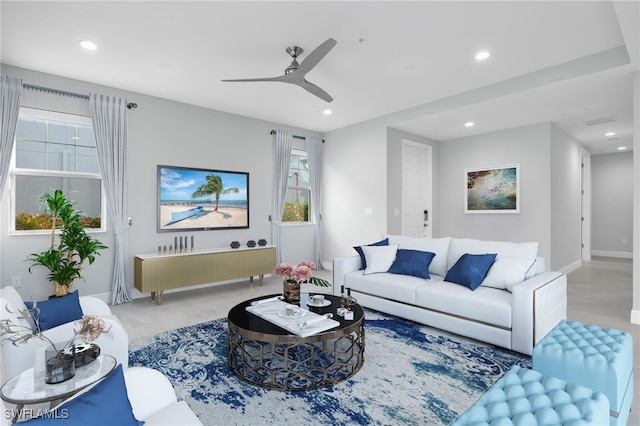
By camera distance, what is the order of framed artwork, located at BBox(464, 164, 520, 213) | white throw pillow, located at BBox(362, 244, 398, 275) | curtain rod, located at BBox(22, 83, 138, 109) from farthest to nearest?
framed artwork, located at BBox(464, 164, 520, 213) → white throw pillow, located at BBox(362, 244, 398, 275) → curtain rod, located at BBox(22, 83, 138, 109)

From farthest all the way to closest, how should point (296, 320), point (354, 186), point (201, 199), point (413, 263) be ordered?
point (354, 186), point (201, 199), point (413, 263), point (296, 320)

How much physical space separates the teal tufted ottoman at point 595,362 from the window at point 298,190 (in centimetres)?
483

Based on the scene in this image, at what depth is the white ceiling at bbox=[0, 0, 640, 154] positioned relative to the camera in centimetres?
278

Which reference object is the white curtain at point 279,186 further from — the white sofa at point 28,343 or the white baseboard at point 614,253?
the white baseboard at point 614,253

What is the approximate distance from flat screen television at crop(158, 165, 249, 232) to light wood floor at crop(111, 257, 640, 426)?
3.34 ft

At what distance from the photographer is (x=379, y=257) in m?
4.06

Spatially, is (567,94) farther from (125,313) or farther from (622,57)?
(125,313)

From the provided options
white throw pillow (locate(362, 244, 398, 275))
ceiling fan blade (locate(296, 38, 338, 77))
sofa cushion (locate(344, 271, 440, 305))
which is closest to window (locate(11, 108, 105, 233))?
ceiling fan blade (locate(296, 38, 338, 77))

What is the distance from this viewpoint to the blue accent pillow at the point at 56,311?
2217 mm

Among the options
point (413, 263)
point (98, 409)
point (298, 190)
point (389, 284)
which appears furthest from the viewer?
point (298, 190)

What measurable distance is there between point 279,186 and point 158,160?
2041mm

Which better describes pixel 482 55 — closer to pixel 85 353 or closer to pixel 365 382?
pixel 365 382

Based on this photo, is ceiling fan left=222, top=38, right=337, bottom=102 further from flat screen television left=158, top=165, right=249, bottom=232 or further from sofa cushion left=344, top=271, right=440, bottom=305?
flat screen television left=158, top=165, right=249, bottom=232

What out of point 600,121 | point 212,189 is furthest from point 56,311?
point 600,121
